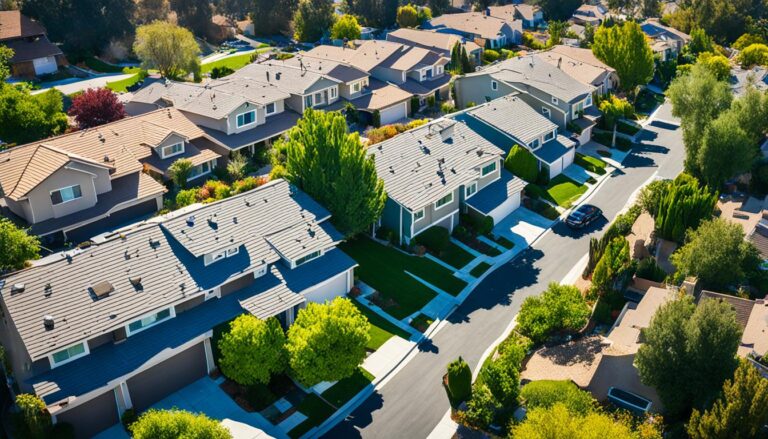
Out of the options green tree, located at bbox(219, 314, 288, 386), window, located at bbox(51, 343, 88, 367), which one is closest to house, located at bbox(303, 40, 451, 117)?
green tree, located at bbox(219, 314, 288, 386)

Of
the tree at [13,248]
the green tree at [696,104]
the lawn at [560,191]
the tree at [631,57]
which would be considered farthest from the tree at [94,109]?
Result: the tree at [631,57]

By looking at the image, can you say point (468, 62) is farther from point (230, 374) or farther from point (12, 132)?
point (230, 374)

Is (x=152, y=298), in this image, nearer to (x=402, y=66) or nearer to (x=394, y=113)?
(x=394, y=113)

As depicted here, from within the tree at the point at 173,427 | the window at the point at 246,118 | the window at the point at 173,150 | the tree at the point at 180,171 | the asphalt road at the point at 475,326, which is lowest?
the asphalt road at the point at 475,326

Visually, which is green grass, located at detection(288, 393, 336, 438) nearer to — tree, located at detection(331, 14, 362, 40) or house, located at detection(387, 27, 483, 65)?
house, located at detection(387, 27, 483, 65)

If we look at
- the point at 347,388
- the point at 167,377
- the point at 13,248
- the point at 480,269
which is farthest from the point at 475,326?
the point at 13,248

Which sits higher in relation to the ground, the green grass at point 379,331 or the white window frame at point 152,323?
the white window frame at point 152,323

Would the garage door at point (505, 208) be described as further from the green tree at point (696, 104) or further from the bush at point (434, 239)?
the green tree at point (696, 104)
